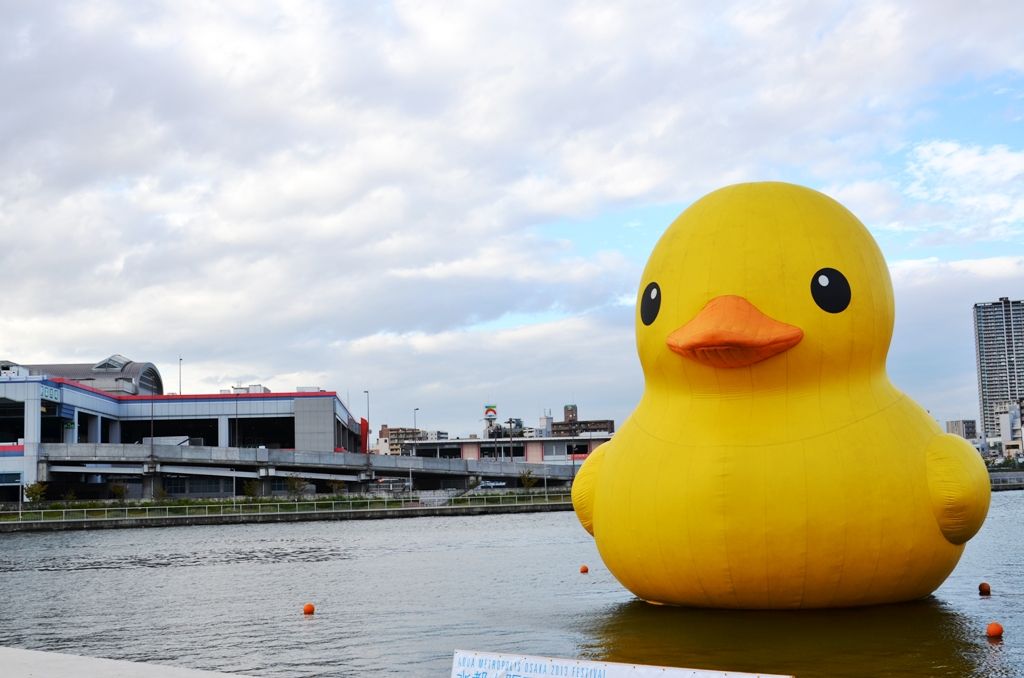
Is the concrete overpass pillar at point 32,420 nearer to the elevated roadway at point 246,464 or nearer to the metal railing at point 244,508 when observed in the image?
the elevated roadway at point 246,464

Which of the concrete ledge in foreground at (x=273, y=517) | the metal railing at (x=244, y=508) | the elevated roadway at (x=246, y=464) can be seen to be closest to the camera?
the concrete ledge in foreground at (x=273, y=517)

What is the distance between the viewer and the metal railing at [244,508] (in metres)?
63.7

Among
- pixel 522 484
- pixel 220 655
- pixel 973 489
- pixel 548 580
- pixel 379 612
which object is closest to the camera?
pixel 973 489

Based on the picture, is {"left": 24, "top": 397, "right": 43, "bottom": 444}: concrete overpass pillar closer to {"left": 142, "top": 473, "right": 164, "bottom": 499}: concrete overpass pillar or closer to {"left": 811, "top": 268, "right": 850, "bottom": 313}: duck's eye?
{"left": 142, "top": 473, "right": 164, "bottom": 499}: concrete overpass pillar

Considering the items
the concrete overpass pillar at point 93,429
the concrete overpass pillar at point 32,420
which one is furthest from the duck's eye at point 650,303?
the concrete overpass pillar at point 93,429

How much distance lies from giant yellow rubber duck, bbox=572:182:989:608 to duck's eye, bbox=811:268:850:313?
18 millimetres

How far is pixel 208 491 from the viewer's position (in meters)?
101

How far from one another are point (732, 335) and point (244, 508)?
59.7 metres

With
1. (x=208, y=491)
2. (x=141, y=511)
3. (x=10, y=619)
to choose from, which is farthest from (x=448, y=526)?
(x=208, y=491)

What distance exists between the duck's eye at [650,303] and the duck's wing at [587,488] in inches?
95.2

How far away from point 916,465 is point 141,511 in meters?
59.7

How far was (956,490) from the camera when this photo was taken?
46.1 ft

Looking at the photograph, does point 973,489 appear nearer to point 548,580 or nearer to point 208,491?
point 548,580

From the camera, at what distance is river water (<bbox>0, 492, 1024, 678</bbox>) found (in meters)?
13.4
